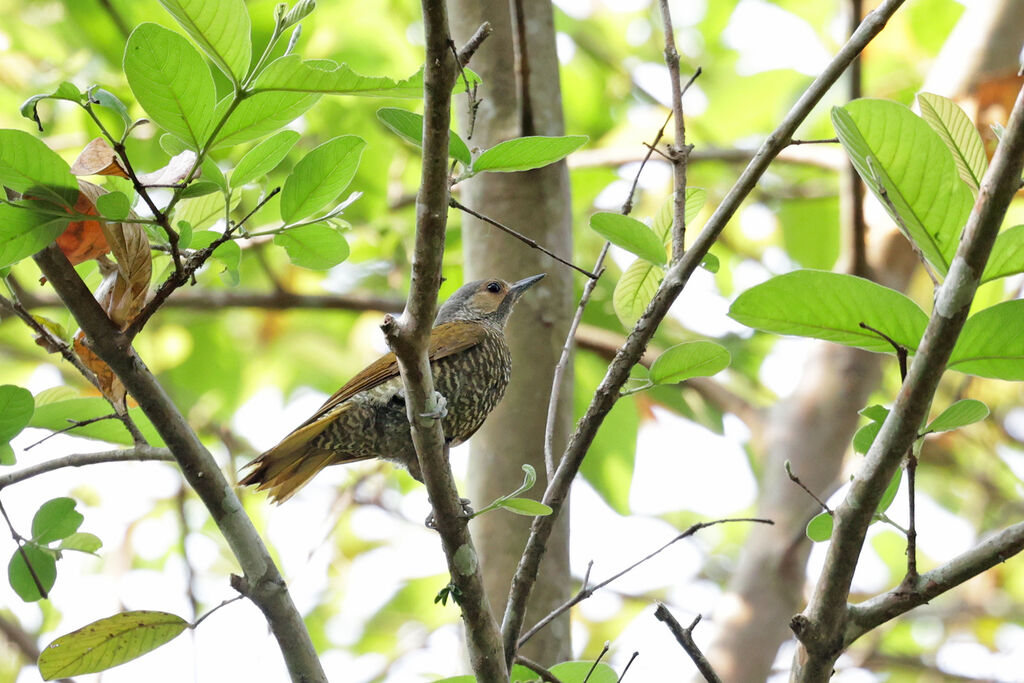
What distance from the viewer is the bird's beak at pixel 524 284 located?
2.98 metres

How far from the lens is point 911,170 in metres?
1.53

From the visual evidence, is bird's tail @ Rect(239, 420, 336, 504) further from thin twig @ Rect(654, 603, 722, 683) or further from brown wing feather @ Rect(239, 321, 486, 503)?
thin twig @ Rect(654, 603, 722, 683)

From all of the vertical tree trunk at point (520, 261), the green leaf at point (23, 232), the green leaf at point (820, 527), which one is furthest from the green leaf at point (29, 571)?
the green leaf at point (820, 527)

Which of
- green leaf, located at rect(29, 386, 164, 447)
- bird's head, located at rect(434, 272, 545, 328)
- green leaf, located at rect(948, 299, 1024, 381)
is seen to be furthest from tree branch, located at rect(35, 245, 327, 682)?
bird's head, located at rect(434, 272, 545, 328)

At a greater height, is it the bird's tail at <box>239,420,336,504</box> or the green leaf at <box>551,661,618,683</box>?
the bird's tail at <box>239,420,336,504</box>

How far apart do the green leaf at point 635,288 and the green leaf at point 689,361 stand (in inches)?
7.0

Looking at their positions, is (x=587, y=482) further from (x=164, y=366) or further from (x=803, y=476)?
(x=164, y=366)

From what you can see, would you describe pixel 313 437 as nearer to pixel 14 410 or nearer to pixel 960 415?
pixel 14 410

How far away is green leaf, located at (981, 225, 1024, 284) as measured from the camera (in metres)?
1.46

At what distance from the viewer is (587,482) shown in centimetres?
399

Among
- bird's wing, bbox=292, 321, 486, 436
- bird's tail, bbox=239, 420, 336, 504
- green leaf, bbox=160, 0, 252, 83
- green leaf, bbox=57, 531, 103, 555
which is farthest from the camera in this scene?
bird's wing, bbox=292, 321, 486, 436

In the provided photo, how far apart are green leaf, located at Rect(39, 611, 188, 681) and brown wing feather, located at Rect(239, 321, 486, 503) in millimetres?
1068

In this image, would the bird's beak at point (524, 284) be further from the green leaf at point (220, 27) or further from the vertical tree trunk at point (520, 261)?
the green leaf at point (220, 27)

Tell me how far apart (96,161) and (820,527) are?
4.89 feet
